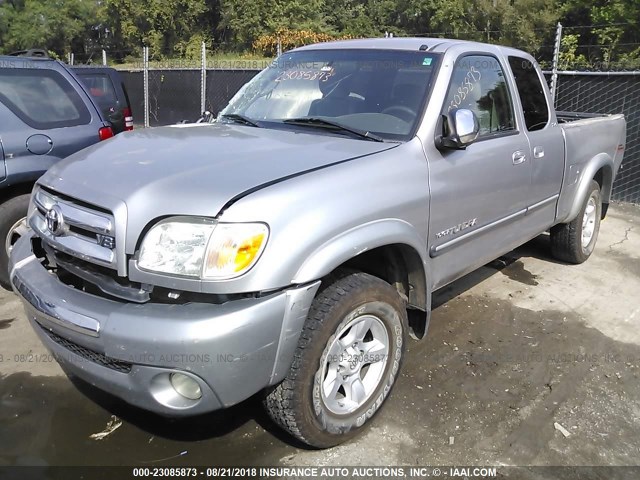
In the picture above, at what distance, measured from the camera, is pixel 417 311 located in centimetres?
330

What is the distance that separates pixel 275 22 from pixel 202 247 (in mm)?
43275

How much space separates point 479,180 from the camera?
11.4 ft

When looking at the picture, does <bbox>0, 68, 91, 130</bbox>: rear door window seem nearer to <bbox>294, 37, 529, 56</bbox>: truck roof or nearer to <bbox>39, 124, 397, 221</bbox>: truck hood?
<bbox>39, 124, 397, 221</bbox>: truck hood

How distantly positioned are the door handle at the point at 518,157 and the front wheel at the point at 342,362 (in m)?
1.51

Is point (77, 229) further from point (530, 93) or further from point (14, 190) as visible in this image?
point (530, 93)

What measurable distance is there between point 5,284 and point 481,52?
13.3ft

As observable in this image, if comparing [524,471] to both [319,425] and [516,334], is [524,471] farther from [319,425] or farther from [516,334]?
[516,334]

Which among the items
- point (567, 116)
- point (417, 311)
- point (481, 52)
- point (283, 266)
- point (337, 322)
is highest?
point (481, 52)

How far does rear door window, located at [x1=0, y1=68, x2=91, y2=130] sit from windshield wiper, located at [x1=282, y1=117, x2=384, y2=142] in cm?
246

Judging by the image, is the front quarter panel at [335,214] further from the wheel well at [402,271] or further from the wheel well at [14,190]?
the wheel well at [14,190]

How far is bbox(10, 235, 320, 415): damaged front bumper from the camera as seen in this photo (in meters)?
2.20

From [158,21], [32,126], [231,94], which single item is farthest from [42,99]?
[158,21]

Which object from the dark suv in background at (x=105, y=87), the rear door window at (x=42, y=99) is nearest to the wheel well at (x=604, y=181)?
the rear door window at (x=42, y=99)

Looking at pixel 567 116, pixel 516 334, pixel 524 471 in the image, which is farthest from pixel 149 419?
pixel 567 116
